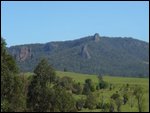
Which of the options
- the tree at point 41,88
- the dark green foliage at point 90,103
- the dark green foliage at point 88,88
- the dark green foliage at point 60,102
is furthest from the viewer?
the dark green foliage at point 88,88

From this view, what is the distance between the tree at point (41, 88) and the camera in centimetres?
2895

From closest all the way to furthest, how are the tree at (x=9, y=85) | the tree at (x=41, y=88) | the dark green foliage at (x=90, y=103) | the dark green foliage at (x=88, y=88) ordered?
the tree at (x=9, y=85)
the tree at (x=41, y=88)
the dark green foliage at (x=90, y=103)
the dark green foliage at (x=88, y=88)

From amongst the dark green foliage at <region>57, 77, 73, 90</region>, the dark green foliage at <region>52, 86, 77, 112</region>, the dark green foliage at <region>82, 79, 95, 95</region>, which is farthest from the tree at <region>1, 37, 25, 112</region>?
the dark green foliage at <region>82, 79, 95, 95</region>

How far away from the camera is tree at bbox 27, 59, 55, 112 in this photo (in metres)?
29.0

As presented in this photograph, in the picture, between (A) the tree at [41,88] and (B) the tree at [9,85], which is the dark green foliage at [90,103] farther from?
(B) the tree at [9,85]

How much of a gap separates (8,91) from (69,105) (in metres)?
6.75

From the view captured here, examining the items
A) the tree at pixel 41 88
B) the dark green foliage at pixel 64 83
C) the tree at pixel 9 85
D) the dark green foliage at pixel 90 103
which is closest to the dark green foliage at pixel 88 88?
the dark green foliage at pixel 90 103

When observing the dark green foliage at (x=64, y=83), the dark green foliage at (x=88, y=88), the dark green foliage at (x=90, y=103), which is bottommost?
the dark green foliage at (x=90, y=103)

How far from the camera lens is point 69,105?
29766mm

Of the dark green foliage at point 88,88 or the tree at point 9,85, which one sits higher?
the dark green foliage at point 88,88

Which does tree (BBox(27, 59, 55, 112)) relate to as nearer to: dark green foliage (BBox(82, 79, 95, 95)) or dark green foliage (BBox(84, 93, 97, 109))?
dark green foliage (BBox(84, 93, 97, 109))

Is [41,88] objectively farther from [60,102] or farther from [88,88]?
[88,88]

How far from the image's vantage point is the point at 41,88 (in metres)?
29.5

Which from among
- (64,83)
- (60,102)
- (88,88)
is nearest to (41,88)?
(60,102)
